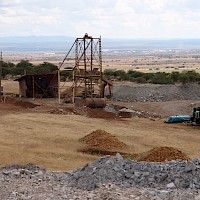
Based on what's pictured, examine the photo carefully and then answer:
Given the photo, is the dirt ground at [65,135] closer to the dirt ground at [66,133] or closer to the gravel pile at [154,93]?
the dirt ground at [66,133]

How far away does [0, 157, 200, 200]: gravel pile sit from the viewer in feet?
33.5

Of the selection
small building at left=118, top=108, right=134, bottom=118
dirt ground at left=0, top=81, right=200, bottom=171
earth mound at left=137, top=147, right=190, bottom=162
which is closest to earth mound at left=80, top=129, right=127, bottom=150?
dirt ground at left=0, top=81, right=200, bottom=171

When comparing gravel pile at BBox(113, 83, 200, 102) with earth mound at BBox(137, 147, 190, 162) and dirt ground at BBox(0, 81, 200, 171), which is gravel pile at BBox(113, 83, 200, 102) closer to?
dirt ground at BBox(0, 81, 200, 171)

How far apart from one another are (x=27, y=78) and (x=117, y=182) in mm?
31746

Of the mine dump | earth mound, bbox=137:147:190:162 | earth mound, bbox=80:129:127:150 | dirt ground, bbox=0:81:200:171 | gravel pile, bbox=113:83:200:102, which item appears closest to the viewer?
the mine dump

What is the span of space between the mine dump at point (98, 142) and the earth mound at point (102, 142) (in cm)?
5

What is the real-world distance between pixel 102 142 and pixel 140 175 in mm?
10414

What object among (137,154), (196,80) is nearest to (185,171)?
(137,154)

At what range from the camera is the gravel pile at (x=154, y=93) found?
147 ft

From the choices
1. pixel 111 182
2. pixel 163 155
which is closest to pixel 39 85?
pixel 163 155

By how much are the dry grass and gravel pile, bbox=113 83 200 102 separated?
1280 centimetres

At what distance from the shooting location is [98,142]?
2173cm

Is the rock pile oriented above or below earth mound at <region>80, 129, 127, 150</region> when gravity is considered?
above

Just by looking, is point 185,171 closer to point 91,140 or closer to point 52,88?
point 91,140
